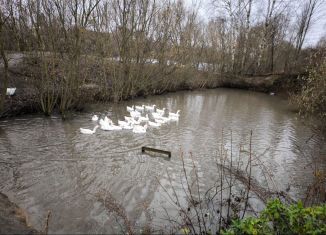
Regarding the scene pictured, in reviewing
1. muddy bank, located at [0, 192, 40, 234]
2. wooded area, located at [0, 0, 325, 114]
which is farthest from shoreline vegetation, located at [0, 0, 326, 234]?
muddy bank, located at [0, 192, 40, 234]

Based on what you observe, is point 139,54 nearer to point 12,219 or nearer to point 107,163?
point 107,163

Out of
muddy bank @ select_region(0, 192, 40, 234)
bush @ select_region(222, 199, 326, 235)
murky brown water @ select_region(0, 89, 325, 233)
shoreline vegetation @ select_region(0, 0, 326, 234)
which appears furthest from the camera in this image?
shoreline vegetation @ select_region(0, 0, 326, 234)

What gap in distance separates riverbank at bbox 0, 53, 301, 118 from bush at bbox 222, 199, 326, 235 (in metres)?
8.82

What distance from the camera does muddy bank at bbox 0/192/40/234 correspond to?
11.1ft

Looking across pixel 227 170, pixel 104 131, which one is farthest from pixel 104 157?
pixel 227 170

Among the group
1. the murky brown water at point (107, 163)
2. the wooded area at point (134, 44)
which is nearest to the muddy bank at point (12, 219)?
the murky brown water at point (107, 163)

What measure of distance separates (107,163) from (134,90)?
10.1 metres

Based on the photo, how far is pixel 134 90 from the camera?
53.4 ft

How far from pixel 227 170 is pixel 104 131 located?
476 centimetres

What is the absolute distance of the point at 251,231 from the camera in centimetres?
235

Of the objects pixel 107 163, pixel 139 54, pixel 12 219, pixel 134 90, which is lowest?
pixel 107 163

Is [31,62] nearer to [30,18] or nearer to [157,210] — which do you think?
[30,18]

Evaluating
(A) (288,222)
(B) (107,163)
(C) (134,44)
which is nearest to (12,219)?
(B) (107,163)

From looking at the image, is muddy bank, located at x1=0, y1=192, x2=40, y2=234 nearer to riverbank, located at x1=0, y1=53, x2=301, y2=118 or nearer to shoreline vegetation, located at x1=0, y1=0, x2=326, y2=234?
shoreline vegetation, located at x1=0, y1=0, x2=326, y2=234
